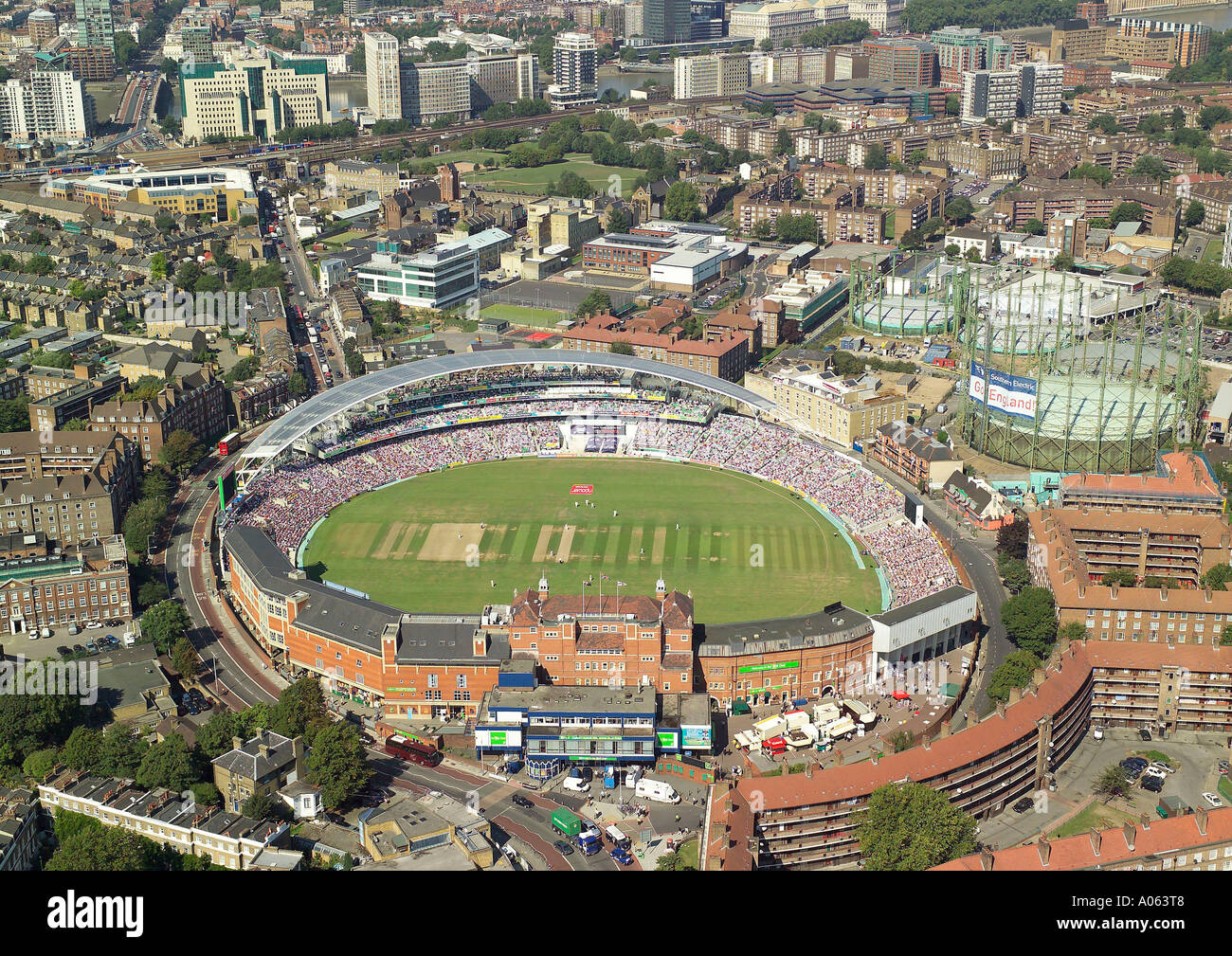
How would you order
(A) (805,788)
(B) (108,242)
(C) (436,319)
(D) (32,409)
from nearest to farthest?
(A) (805,788), (D) (32,409), (C) (436,319), (B) (108,242)

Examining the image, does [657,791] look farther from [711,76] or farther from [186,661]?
[711,76]

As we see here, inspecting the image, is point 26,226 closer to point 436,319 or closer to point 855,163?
point 436,319

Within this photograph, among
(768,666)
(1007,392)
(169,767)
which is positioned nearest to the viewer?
(169,767)

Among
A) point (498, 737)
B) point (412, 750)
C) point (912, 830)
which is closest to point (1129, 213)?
point (498, 737)

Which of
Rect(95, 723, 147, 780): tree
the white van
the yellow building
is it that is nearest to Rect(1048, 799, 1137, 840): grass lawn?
the white van

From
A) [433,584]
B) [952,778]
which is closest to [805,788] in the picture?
[952,778]

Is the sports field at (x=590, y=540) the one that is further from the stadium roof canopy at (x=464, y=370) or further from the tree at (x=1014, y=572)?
the tree at (x=1014, y=572)
